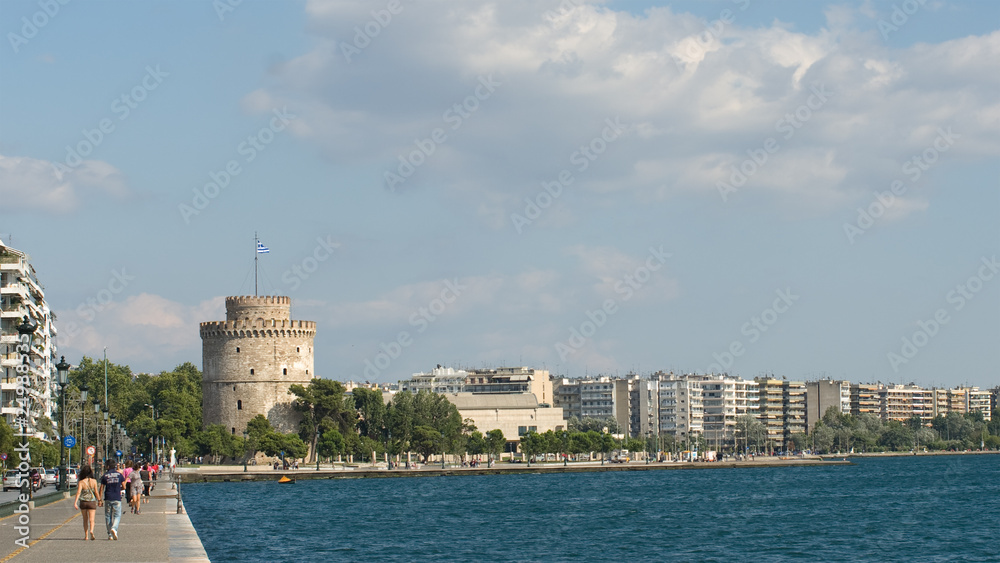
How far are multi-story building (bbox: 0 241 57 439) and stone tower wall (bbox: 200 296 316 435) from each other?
509 inches

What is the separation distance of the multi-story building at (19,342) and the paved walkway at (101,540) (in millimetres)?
33933

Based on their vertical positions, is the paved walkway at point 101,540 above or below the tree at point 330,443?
above

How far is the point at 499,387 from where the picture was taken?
549 ft

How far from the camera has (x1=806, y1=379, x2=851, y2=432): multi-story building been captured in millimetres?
193000

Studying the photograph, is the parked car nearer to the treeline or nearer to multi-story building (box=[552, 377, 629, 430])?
multi-story building (box=[552, 377, 629, 430])

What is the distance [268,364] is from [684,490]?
33.8m

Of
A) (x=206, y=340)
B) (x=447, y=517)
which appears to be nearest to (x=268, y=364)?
(x=206, y=340)

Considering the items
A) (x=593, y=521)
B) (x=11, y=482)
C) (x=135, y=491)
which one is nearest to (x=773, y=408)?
(x=593, y=521)

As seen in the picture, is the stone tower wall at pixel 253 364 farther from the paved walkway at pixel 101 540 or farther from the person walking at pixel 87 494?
the person walking at pixel 87 494

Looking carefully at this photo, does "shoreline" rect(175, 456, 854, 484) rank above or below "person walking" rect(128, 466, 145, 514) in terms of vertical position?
below

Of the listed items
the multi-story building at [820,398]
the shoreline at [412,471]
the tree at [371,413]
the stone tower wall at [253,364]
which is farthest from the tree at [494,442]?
the multi-story building at [820,398]

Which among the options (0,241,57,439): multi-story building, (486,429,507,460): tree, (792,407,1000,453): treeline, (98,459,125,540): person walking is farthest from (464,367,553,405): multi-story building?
(98,459,125,540): person walking

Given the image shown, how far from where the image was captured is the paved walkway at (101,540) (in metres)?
19.8

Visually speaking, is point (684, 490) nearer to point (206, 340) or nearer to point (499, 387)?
point (206, 340)
